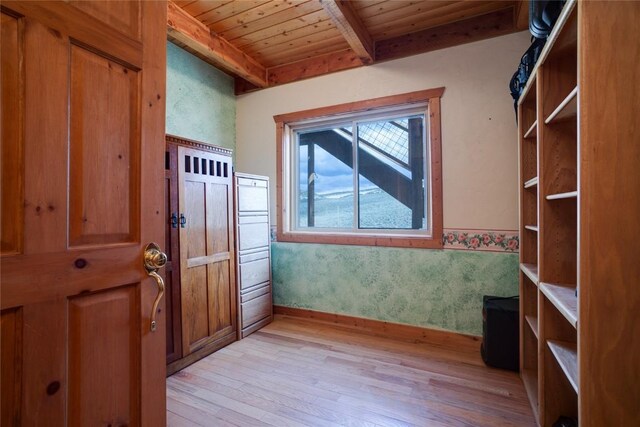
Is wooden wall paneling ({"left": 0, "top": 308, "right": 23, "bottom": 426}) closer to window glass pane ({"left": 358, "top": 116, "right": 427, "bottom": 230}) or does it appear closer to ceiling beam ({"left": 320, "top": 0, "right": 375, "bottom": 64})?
ceiling beam ({"left": 320, "top": 0, "right": 375, "bottom": 64})

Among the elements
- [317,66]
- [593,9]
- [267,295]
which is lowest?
[267,295]

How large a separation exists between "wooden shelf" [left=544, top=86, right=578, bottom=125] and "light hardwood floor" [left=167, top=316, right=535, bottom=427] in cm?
159

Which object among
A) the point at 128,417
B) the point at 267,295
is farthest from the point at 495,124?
the point at 128,417

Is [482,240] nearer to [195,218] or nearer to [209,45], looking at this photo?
[195,218]

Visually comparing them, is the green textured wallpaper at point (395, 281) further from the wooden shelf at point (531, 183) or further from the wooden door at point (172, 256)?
the wooden door at point (172, 256)

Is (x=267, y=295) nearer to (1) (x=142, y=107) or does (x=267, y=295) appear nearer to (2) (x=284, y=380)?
(2) (x=284, y=380)

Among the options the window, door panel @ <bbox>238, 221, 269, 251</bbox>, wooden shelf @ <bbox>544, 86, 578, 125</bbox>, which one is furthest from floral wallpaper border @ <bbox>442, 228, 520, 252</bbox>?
door panel @ <bbox>238, 221, 269, 251</bbox>

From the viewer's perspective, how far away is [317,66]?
3.08 metres

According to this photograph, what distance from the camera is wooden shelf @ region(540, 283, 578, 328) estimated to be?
1.06 meters

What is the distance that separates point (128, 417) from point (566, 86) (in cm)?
223

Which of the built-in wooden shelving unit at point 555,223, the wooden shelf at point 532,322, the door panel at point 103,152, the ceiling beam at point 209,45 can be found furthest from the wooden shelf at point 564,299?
the ceiling beam at point 209,45

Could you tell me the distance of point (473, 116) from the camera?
246 cm

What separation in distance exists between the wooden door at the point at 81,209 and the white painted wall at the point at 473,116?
2.23 metres

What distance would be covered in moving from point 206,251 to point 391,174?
183cm
